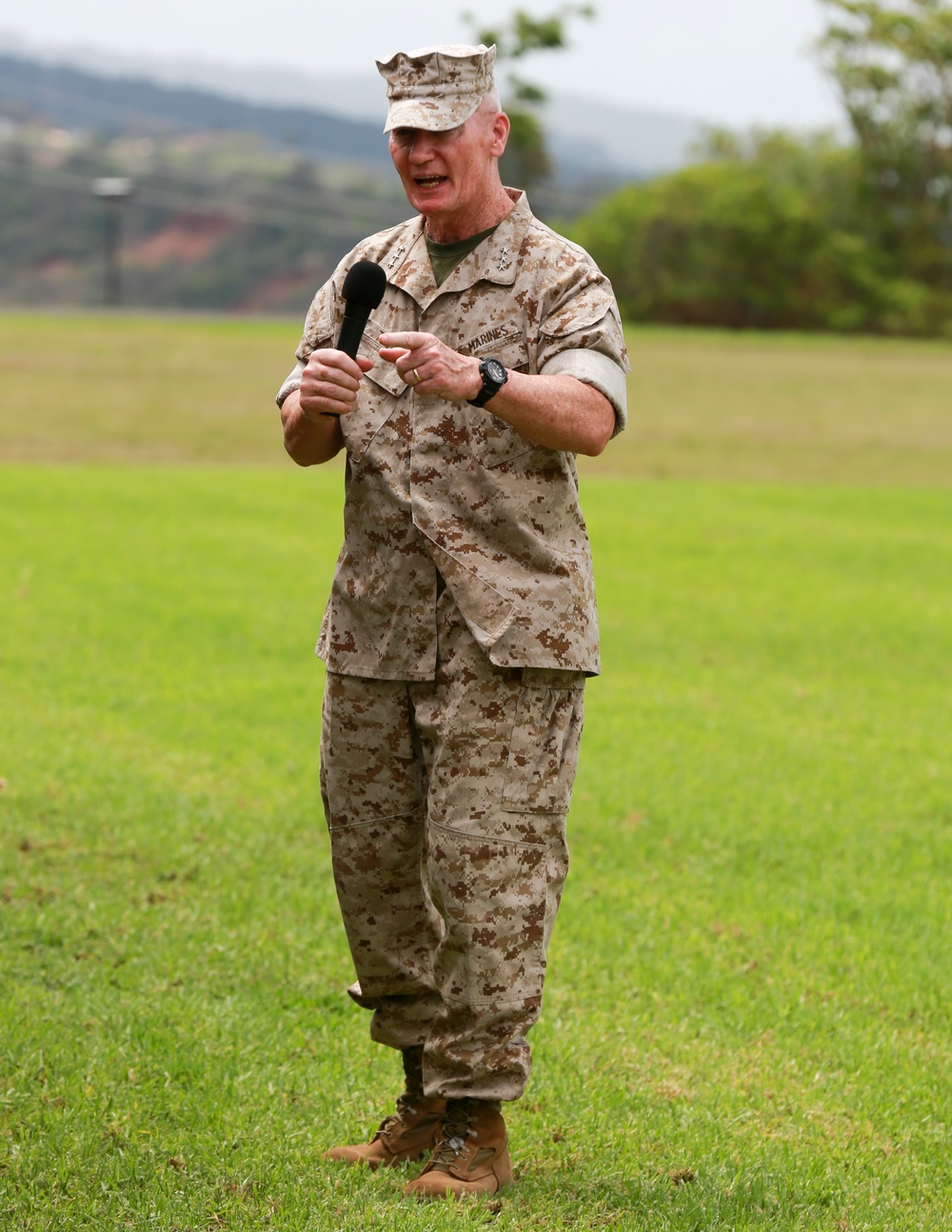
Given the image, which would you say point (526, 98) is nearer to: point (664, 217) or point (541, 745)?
point (664, 217)

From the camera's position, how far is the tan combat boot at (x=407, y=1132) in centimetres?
433

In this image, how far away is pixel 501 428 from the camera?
3.97 meters

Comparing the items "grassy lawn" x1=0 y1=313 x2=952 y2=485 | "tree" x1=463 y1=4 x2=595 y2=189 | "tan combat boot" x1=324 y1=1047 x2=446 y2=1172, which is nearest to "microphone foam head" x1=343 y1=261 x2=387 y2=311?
"tan combat boot" x1=324 y1=1047 x2=446 y2=1172

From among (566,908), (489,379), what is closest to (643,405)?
(566,908)

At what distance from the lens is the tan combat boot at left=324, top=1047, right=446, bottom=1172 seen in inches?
170

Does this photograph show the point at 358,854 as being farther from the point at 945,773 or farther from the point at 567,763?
the point at 945,773

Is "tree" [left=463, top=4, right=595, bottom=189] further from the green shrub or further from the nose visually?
the nose

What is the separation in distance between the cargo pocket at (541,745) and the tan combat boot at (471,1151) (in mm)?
717

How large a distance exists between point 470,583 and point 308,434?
50 cm

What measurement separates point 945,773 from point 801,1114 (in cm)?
444

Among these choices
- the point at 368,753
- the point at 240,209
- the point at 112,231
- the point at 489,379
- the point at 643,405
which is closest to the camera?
the point at 489,379

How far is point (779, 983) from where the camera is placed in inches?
235

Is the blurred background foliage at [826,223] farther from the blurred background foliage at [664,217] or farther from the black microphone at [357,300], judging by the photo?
the black microphone at [357,300]

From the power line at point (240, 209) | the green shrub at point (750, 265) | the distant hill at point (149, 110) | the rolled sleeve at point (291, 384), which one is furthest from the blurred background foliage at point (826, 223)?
the rolled sleeve at point (291, 384)
